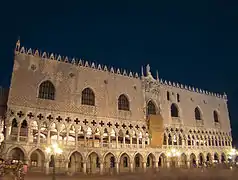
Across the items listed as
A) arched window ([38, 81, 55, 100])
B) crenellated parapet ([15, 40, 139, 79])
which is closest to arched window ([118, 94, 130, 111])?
crenellated parapet ([15, 40, 139, 79])

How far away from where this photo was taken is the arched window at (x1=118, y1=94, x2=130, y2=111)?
33.3 metres

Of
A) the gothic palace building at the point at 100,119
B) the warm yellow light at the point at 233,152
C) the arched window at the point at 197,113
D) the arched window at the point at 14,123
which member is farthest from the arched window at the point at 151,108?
the arched window at the point at 14,123

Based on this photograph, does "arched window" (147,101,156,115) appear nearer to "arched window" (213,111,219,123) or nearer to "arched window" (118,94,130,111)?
"arched window" (118,94,130,111)

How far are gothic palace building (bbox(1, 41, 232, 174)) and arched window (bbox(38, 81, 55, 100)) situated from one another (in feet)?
0.36

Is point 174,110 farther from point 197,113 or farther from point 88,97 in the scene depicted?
point 88,97

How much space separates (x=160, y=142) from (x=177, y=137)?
379 centimetres

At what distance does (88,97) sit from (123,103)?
17.5 ft

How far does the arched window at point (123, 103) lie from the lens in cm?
3333

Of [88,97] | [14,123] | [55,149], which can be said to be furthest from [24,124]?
[55,149]

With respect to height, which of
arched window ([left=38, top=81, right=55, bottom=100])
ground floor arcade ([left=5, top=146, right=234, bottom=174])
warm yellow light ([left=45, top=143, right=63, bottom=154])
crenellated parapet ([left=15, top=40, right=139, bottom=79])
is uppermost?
crenellated parapet ([left=15, top=40, right=139, bottom=79])

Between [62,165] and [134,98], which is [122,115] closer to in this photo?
[134,98]

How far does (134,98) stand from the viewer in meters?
34.6

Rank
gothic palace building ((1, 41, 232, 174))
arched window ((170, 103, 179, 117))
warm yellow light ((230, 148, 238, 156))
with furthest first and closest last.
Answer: warm yellow light ((230, 148, 238, 156))
arched window ((170, 103, 179, 117))
gothic palace building ((1, 41, 232, 174))

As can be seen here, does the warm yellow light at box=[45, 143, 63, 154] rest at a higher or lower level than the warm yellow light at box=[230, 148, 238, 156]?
higher
